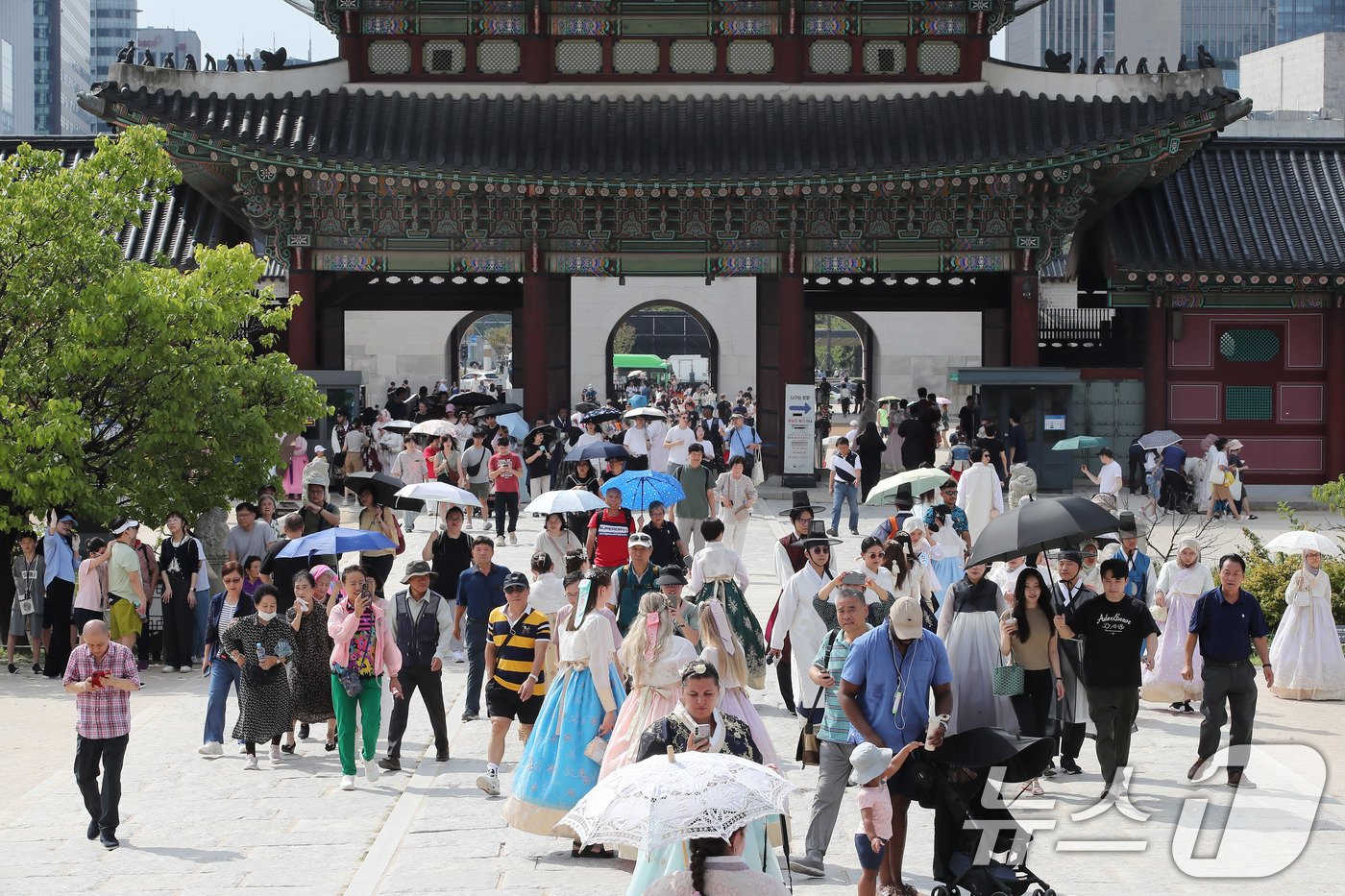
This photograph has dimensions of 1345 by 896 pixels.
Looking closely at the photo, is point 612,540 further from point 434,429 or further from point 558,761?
point 434,429

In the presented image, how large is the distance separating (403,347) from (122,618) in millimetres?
42551

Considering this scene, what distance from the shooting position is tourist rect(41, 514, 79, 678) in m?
16.3

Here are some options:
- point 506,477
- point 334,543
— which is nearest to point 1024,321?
point 506,477

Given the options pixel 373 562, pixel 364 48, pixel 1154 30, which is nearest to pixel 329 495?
pixel 364 48

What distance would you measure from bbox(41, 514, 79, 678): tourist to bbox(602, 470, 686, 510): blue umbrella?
202 inches

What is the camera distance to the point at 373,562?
629 inches

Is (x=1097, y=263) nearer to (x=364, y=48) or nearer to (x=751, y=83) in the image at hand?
(x=751, y=83)

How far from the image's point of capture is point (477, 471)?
949 inches

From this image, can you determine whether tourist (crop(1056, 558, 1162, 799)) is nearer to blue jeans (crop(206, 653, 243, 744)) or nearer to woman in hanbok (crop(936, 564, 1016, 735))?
woman in hanbok (crop(936, 564, 1016, 735))

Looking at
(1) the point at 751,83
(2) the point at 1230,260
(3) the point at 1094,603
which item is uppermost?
(1) the point at 751,83

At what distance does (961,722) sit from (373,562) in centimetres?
681

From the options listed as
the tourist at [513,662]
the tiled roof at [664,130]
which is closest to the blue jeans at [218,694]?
the tourist at [513,662]

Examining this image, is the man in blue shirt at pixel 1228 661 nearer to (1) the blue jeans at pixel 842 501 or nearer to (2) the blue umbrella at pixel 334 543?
(2) the blue umbrella at pixel 334 543

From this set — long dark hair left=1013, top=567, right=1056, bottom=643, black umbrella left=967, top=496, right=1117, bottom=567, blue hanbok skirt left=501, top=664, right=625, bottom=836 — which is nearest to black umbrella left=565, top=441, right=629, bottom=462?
black umbrella left=967, top=496, right=1117, bottom=567
